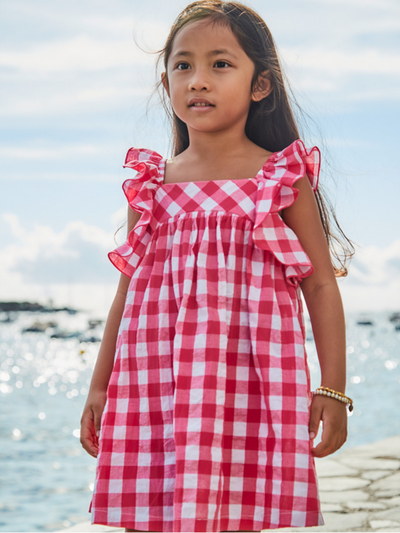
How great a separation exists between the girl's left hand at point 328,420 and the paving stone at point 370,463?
278cm

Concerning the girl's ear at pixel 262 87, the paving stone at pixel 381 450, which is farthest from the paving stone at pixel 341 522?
the girl's ear at pixel 262 87

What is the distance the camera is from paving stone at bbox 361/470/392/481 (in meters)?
3.80

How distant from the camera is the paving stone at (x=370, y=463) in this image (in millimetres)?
4027

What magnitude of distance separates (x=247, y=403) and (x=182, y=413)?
6.5 inches

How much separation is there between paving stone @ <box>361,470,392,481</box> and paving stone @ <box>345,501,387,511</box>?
1.66 feet

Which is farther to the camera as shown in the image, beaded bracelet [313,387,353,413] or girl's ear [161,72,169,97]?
girl's ear [161,72,169,97]

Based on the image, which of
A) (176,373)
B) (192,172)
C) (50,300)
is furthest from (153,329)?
(50,300)

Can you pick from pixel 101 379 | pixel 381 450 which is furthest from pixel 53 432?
pixel 101 379

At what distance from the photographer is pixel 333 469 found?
4.07 m

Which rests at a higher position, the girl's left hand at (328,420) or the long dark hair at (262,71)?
the long dark hair at (262,71)

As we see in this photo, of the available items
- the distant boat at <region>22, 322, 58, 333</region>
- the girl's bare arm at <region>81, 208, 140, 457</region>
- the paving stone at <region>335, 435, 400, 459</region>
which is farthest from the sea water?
the distant boat at <region>22, 322, 58, 333</region>

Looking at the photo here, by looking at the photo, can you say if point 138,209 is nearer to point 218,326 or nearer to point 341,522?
point 218,326

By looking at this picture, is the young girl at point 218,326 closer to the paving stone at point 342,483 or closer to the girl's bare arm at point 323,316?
the girl's bare arm at point 323,316

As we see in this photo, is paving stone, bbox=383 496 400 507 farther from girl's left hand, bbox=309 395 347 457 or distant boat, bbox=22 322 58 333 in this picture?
distant boat, bbox=22 322 58 333
